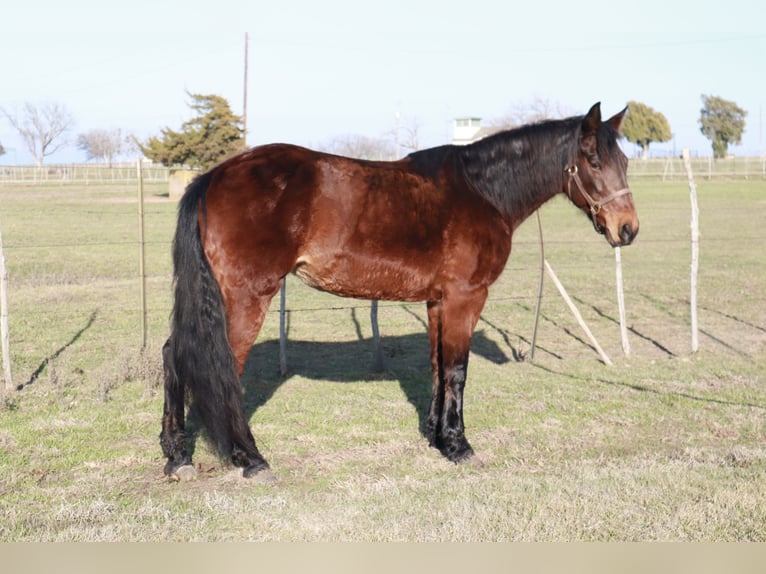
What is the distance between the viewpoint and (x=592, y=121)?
17.5ft

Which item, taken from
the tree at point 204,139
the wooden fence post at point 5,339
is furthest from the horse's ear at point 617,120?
the tree at point 204,139

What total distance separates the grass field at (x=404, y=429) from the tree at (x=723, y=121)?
76.2 m

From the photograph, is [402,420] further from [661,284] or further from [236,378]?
[661,284]

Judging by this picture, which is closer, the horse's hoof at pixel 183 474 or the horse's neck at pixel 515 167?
the horse's hoof at pixel 183 474

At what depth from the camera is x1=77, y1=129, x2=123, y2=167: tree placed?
3669 inches

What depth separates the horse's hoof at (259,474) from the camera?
16.1 feet

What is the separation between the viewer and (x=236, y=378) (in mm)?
4773

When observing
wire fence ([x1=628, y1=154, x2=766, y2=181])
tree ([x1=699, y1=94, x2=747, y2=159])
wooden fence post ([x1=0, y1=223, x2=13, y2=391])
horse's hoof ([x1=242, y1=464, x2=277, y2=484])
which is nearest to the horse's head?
horse's hoof ([x1=242, y1=464, x2=277, y2=484])

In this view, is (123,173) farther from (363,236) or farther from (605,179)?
(605,179)

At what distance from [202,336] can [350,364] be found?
4.05 meters

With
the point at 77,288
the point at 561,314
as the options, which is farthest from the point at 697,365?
the point at 77,288

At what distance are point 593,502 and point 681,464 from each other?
1.19 meters

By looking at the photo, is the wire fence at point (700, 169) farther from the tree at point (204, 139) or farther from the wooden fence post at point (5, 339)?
the wooden fence post at point (5, 339)

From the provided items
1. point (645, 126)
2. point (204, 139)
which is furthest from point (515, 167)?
point (645, 126)
